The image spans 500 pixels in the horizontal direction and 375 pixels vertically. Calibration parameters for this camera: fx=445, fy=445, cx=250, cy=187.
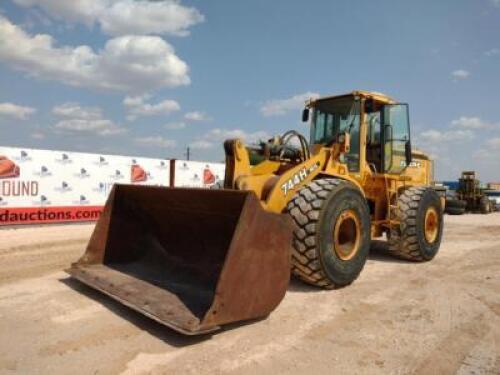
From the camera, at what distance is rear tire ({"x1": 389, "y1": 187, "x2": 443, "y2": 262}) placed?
6715 mm

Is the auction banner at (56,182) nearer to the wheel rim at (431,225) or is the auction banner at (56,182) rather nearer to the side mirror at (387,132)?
the side mirror at (387,132)

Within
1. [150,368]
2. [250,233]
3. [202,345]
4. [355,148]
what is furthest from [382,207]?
[150,368]

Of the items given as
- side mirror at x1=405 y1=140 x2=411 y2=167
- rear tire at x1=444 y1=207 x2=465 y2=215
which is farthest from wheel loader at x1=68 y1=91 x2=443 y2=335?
rear tire at x1=444 y1=207 x2=465 y2=215

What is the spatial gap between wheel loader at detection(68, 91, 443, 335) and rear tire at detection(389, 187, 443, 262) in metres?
0.02

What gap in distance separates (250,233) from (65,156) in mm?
10913

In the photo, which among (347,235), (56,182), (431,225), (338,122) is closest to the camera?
(347,235)

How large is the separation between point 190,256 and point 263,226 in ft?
4.87

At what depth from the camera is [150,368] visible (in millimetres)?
3041

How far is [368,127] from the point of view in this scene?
23.3 feet

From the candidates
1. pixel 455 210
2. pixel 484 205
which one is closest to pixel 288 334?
pixel 455 210

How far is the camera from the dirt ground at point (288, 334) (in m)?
3.13

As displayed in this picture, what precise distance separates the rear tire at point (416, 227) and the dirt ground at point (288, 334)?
1.04m

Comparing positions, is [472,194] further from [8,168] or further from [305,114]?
[8,168]

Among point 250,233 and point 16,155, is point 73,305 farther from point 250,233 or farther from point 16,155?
point 16,155
